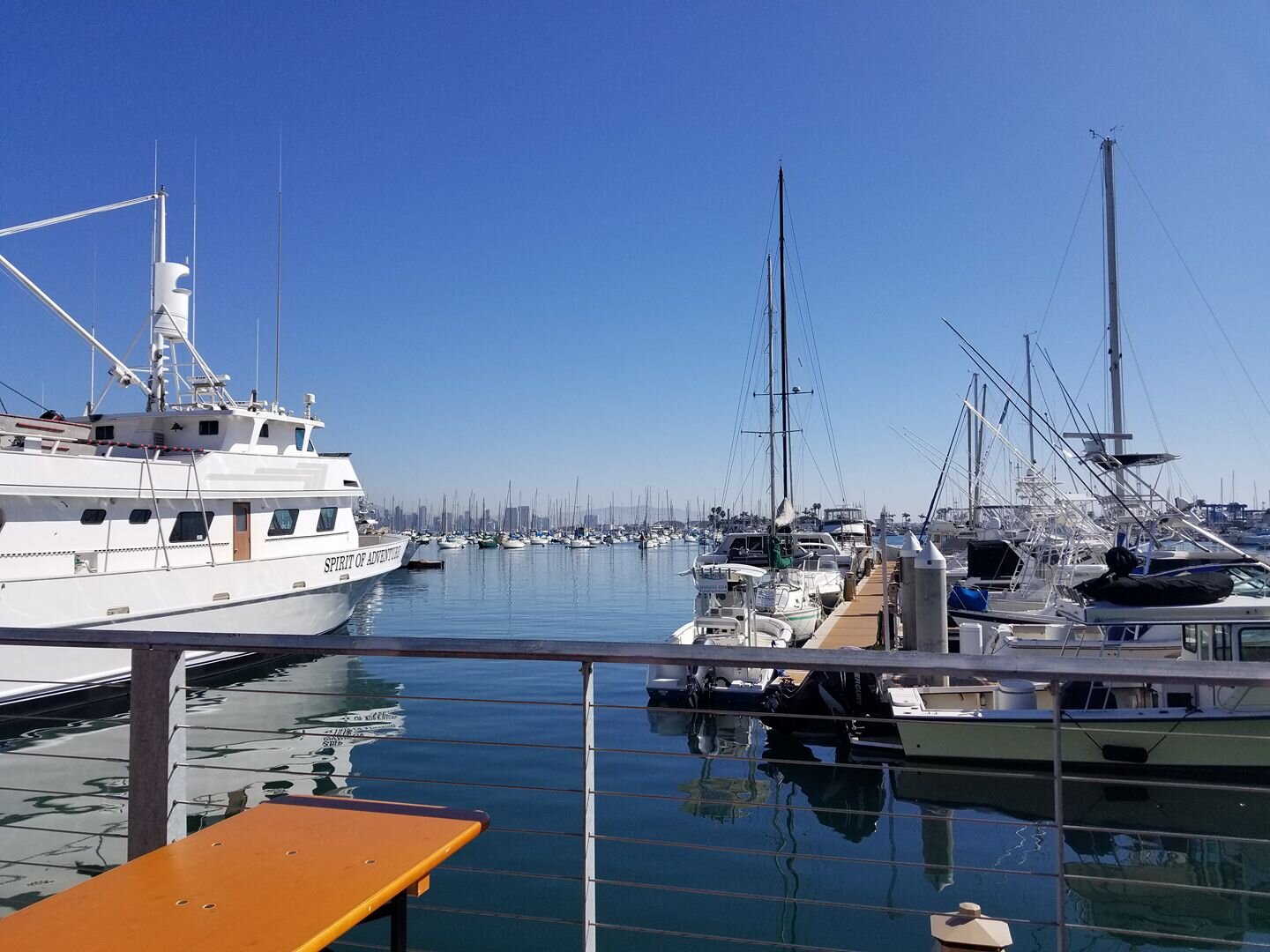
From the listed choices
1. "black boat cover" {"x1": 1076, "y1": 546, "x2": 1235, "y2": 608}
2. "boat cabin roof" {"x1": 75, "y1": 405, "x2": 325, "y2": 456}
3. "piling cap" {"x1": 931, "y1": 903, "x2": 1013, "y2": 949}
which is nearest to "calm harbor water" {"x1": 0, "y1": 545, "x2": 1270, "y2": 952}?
"piling cap" {"x1": 931, "y1": 903, "x2": 1013, "y2": 949}

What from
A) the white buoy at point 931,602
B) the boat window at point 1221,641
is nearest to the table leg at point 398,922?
the boat window at point 1221,641

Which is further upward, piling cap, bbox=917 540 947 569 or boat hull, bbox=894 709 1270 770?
piling cap, bbox=917 540 947 569

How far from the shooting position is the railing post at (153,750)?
284 cm

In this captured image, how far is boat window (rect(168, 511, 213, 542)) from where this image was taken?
1606cm

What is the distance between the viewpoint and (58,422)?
614 inches

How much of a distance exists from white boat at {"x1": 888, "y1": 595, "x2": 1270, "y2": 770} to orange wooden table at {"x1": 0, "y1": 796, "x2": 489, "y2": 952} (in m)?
9.43

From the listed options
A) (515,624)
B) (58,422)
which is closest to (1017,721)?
(58,422)

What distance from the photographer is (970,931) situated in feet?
7.93

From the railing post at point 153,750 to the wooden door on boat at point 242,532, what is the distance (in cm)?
1592

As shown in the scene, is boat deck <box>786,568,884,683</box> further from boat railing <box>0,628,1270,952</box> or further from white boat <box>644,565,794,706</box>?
boat railing <box>0,628,1270,952</box>

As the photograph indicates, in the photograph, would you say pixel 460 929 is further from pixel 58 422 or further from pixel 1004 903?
pixel 58 422

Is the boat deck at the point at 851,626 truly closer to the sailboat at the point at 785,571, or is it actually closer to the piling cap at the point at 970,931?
the sailboat at the point at 785,571

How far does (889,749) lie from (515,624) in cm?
1826

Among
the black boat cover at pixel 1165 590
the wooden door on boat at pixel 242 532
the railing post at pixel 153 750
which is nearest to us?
the railing post at pixel 153 750
